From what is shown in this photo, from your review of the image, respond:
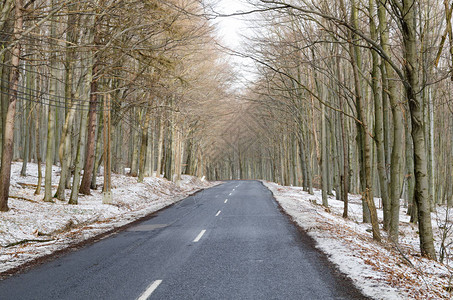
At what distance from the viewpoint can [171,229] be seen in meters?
12.3

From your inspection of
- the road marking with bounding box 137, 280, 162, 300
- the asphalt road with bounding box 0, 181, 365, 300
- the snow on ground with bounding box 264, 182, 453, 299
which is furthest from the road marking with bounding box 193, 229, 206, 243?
the road marking with bounding box 137, 280, 162, 300

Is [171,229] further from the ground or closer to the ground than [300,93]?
closer to the ground

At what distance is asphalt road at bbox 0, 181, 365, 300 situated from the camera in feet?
18.5

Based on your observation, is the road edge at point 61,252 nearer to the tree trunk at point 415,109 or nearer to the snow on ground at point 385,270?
the snow on ground at point 385,270

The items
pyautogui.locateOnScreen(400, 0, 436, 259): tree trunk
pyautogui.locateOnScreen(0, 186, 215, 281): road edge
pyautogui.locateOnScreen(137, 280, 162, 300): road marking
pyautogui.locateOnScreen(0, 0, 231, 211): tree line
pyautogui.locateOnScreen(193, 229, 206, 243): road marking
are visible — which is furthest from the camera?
pyautogui.locateOnScreen(0, 0, 231, 211): tree line

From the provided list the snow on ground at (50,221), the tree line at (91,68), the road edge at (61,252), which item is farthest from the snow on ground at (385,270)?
the snow on ground at (50,221)

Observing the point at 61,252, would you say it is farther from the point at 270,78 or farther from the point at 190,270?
the point at 270,78

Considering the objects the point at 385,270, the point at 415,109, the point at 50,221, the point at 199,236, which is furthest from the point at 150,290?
the point at 50,221

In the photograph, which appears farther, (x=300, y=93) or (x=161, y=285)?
(x=300, y=93)

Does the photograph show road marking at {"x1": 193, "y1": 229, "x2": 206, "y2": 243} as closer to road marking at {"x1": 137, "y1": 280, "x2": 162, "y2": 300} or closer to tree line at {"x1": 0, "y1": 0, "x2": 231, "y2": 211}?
road marking at {"x1": 137, "y1": 280, "x2": 162, "y2": 300}

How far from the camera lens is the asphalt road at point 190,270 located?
5.62 m

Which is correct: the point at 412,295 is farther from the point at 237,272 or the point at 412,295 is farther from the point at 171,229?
the point at 171,229

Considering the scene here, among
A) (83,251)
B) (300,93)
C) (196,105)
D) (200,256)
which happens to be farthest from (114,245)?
(196,105)

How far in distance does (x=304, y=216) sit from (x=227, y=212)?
3.67 meters
